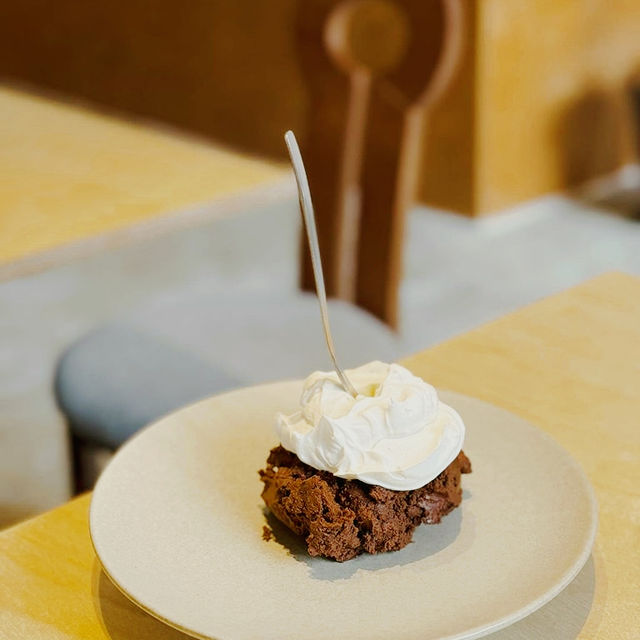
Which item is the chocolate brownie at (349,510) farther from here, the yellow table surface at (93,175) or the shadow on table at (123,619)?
the yellow table surface at (93,175)

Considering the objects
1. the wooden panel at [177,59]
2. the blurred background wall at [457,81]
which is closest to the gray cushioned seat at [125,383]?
the blurred background wall at [457,81]

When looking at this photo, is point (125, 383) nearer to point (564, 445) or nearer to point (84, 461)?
point (84, 461)

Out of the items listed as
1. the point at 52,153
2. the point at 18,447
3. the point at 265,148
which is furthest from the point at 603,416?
the point at 265,148

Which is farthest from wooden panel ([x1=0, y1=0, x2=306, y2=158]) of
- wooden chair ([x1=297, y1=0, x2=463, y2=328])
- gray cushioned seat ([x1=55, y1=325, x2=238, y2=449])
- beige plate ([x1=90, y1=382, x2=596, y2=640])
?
beige plate ([x1=90, y1=382, x2=596, y2=640])

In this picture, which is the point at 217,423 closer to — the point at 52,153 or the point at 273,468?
the point at 273,468

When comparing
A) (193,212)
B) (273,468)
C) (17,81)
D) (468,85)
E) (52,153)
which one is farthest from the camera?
(17,81)

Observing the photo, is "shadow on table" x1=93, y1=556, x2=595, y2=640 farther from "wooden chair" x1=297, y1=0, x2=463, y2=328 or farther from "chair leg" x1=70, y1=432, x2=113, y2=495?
"wooden chair" x1=297, y1=0, x2=463, y2=328
